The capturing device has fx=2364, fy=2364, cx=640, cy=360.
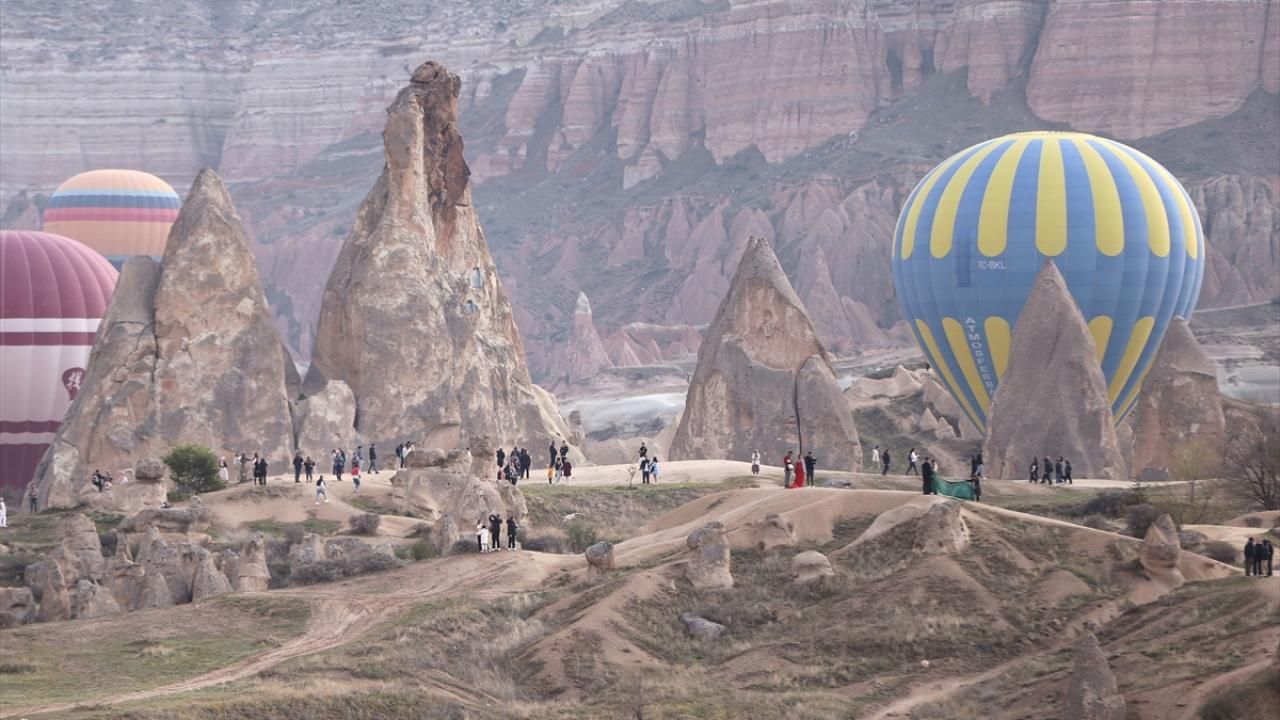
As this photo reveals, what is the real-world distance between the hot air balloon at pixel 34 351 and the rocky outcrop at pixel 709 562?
121ft

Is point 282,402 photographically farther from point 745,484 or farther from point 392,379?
point 745,484

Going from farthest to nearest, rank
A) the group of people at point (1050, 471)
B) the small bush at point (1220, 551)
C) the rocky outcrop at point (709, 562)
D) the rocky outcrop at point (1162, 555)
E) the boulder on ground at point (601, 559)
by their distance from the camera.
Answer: the group of people at point (1050, 471)
the boulder on ground at point (601, 559)
the small bush at point (1220, 551)
the rocky outcrop at point (709, 562)
the rocky outcrop at point (1162, 555)

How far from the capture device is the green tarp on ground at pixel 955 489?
4338cm

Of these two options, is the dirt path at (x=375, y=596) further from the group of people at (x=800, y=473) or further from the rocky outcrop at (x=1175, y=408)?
the rocky outcrop at (x=1175, y=408)

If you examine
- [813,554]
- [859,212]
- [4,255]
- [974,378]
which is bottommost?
[813,554]

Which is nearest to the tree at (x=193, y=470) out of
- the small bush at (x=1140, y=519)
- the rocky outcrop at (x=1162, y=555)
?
the small bush at (x=1140, y=519)

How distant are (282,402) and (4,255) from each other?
14441 mm

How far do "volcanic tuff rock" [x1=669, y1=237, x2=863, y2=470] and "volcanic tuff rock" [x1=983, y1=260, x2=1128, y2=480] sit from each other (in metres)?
5.39

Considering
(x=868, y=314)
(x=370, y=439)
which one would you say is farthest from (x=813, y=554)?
(x=868, y=314)

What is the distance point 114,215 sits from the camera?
11512 cm

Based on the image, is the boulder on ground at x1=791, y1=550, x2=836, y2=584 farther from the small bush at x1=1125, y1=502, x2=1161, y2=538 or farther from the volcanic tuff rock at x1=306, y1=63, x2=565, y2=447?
the volcanic tuff rock at x1=306, y1=63, x2=565, y2=447

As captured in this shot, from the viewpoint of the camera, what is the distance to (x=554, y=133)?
17588 cm

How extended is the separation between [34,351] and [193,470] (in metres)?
19.0

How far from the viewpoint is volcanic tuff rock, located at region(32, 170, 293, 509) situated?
59.6 m
